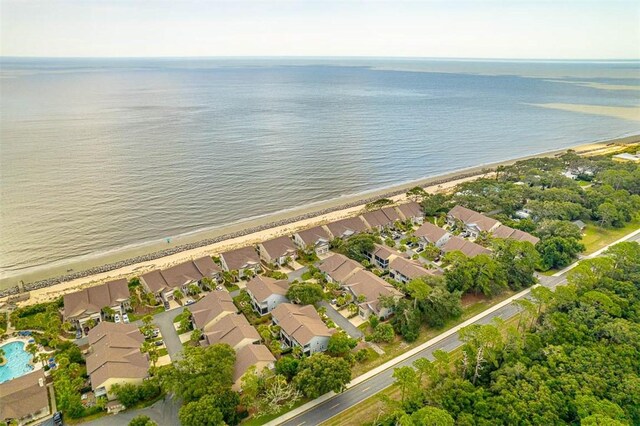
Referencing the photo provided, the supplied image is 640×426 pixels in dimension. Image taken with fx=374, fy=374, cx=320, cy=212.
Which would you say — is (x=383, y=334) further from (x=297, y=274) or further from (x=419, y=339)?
(x=297, y=274)

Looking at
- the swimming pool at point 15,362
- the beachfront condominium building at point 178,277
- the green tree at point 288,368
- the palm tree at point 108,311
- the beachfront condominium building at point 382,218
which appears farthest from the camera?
the beachfront condominium building at point 382,218

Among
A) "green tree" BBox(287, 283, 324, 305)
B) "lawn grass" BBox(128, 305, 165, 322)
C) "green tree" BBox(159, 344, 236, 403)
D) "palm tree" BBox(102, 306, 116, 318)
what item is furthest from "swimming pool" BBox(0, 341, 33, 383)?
"green tree" BBox(287, 283, 324, 305)

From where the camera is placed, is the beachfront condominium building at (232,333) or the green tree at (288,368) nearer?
the green tree at (288,368)

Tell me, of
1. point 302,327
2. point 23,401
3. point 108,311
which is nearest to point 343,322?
point 302,327

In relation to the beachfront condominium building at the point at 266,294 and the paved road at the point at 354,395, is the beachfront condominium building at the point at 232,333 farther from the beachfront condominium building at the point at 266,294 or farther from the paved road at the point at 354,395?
the paved road at the point at 354,395

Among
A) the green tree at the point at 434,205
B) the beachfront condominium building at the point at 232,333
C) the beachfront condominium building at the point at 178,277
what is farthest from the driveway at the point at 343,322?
the green tree at the point at 434,205

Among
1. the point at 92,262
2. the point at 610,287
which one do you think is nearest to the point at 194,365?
the point at 92,262

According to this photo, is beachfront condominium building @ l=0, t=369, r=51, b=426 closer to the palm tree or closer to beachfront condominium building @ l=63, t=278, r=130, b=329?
beachfront condominium building @ l=63, t=278, r=130, b=329
